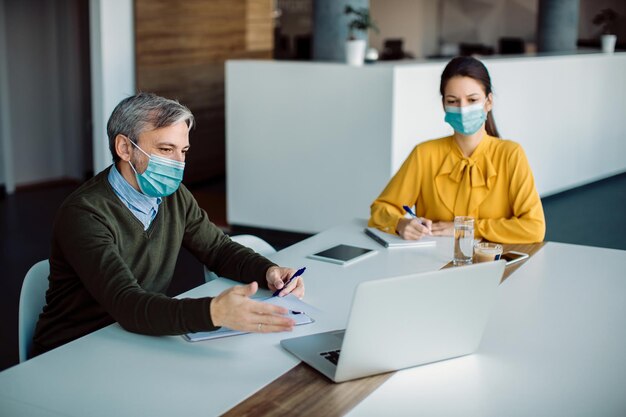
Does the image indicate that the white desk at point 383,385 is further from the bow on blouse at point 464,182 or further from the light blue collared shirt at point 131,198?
the bow on blouse at point 464,182

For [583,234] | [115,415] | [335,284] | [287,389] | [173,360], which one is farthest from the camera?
[583,234]

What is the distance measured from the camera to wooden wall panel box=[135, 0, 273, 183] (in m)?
6.98

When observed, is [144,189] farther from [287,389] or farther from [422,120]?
[422,120]

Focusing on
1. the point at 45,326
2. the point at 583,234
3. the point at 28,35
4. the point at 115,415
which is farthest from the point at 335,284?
the point at 28,35

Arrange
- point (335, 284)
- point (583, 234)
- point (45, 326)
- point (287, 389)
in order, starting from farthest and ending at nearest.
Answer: point (583, 234) < point (335, 284) < point (45, 326) < point (287, 389)

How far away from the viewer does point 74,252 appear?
2.08m

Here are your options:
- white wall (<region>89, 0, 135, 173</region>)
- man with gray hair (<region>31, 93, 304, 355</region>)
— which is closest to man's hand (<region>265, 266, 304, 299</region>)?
man with gray hair (<region>31, 93, 304, 355</region>)

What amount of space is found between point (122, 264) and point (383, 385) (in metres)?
0.73

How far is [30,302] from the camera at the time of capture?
2324 mm

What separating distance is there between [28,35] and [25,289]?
5608 mm

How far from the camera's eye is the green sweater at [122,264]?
193cm

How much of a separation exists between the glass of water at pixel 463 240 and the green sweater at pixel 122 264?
660 millimetres

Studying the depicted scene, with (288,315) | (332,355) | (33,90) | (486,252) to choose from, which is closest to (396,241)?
(486,252)

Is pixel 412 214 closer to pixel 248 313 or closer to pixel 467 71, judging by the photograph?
pixel 467 71
